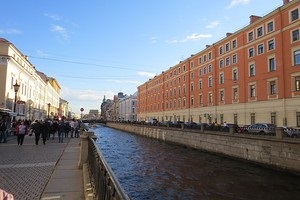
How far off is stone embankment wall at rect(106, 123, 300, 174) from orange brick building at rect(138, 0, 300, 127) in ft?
39.3

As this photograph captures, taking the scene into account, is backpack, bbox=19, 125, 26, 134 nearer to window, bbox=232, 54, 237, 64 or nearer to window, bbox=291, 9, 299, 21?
window, bbox=291, 9, 299, 21

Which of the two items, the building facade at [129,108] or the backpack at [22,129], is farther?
the building facade at [129,108]

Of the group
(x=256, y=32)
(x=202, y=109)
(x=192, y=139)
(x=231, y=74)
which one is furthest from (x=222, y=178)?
(x=202, y=109)

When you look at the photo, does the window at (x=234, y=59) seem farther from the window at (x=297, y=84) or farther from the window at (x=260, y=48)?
the window at (x=297, y=84)

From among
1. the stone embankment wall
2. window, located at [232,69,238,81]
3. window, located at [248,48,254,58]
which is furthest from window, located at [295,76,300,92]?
the stone embankment wall

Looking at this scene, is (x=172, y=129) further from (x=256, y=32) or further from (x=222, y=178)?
(x=222, y=178)

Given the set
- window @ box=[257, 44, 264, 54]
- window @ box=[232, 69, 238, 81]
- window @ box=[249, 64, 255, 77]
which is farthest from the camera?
window @ box=[232, 69, 238, 81]

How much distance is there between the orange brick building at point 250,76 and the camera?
37.2 m

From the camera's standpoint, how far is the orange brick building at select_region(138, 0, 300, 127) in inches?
1464

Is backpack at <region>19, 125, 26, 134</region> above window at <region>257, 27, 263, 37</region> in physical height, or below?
below

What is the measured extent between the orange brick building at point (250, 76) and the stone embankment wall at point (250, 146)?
39.3 feet

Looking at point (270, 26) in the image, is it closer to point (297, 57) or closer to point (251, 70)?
point (297, 57)

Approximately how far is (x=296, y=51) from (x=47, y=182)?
35727mm

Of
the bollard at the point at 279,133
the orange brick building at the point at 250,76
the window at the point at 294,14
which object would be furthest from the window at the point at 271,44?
the bollard at the point at 279,133
